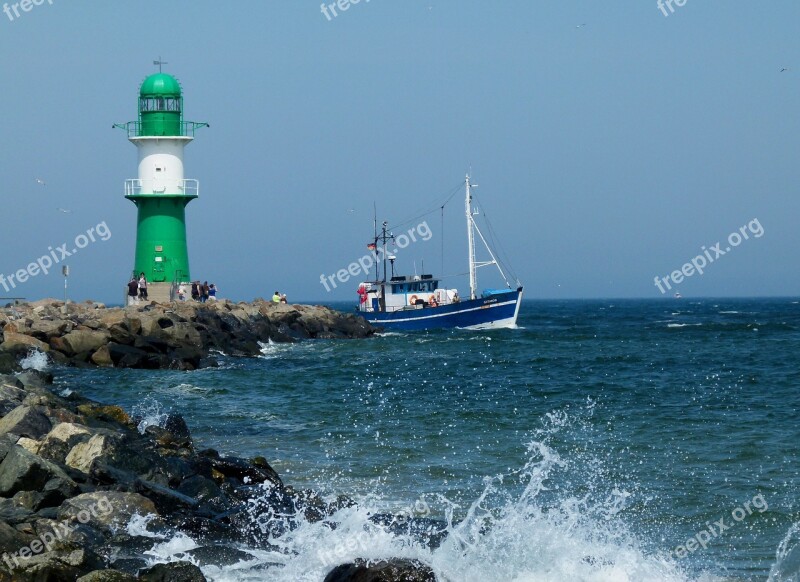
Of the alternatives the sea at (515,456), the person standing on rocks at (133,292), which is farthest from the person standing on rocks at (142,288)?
the sea at (515,456)

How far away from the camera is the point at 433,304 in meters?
47.9

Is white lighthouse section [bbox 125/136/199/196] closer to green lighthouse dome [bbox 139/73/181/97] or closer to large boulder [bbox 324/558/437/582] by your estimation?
green lighthouse dome [bbox 139/73/181/97]

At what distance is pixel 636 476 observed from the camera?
12.3 meters

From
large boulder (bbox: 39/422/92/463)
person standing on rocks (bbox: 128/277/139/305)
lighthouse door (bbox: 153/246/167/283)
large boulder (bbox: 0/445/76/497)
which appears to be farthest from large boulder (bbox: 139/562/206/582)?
lighthouse door (bbox: 153/246/167/283)

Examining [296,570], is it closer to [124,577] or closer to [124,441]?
[124,577]

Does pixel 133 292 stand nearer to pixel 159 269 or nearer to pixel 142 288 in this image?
pixel 142 288

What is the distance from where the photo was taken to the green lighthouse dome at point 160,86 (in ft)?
117

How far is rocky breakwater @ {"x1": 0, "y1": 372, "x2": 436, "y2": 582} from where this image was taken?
7.05m

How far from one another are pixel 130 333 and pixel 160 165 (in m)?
10.6

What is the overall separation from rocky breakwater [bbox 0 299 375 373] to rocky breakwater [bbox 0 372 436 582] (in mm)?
9455

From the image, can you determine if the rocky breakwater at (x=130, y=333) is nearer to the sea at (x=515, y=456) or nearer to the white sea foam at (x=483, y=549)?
the sea at (x=515, y=456)

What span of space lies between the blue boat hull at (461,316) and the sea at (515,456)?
1704 cm

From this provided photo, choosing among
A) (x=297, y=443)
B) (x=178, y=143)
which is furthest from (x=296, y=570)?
(x=178, y=143)

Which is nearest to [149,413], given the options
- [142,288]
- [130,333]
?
[130,333]
